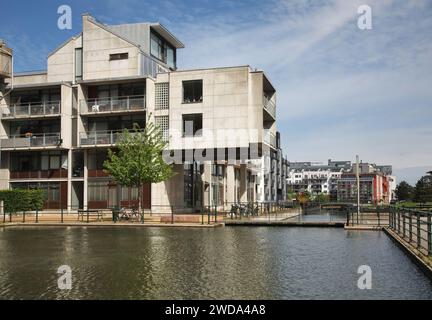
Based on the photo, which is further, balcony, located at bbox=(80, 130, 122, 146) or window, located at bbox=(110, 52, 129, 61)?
window, located at bbox=(110, 52, 129, 61)

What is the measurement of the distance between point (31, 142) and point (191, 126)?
1508 cm

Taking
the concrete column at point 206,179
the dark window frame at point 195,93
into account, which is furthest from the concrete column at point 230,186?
the dark window frame at point 195,93

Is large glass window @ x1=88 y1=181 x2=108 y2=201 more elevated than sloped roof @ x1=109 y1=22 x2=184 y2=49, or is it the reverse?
sloped roof @ x1=109 y1=22 x2=184 y2=49

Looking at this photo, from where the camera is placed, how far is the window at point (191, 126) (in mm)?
42469

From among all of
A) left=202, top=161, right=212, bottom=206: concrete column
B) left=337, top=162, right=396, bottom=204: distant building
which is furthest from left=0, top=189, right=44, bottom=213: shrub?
left=337, top=162, right=396, bottom=204: distant building

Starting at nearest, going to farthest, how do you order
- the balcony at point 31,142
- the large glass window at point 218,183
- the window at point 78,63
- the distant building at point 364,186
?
the balcony at point 31,142 → the window at point 78,63 → the large glass window at point 218,183 → the distant building at point 364,186

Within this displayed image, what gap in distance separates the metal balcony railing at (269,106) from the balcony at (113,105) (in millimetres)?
10338

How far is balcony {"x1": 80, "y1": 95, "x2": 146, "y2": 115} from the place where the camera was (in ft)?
144

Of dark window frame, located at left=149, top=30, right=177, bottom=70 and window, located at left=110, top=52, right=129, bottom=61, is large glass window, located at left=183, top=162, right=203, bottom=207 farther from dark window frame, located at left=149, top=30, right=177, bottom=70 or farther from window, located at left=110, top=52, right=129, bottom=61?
window, located at left=110, top=52, right=129, bottom=61

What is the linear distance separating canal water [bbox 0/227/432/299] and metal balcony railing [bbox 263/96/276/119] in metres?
24.6

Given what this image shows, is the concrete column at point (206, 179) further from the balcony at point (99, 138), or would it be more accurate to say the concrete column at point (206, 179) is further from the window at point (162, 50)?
the window at point (162, 50)
